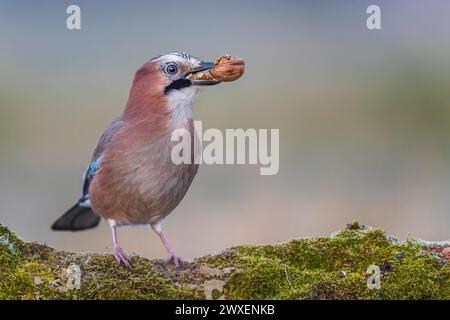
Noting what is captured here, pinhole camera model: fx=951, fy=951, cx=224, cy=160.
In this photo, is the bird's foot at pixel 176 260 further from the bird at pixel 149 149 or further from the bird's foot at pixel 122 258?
the bird at pixel 149 149

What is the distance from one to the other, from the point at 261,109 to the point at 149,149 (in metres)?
5.71

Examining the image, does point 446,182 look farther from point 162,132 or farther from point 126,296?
point 126,296

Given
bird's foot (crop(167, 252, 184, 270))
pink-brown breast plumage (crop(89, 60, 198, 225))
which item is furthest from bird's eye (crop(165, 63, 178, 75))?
bird's foot (crop(167, 252, 184, 270))

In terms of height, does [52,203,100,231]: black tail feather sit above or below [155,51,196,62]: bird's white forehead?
below

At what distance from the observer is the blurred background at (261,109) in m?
8.90

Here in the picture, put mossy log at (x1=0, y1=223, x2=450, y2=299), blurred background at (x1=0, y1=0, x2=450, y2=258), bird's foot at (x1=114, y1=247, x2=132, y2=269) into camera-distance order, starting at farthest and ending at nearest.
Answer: blurred background at (x1=0, y1=0, x2=450, y2=258), bird's foot at (x1=114, y1=247, x2=132, y2=269), mossy log at (x1=0, y1=223, x2=450, y2=299)

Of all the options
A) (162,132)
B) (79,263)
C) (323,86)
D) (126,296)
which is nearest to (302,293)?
(126,296)

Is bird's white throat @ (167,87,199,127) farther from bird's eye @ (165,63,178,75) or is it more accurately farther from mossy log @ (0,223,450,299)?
mossy log @ (0,223,450,299)

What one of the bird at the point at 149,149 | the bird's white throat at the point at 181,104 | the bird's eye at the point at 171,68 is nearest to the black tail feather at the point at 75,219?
the bird at the point at 149,149

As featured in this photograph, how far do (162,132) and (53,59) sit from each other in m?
7.52

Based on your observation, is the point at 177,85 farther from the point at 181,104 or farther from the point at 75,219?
the point at 75,219

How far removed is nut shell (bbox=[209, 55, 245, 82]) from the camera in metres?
5.88

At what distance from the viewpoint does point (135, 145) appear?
19.0ft

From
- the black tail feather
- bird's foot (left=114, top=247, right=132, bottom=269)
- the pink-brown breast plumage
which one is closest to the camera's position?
bird's foot (left=114, top=247, right=132, bottom=269)
